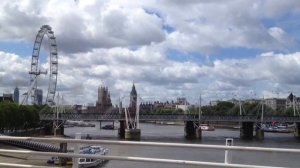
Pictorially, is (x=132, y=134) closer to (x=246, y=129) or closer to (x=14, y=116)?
(x=14, y=116)

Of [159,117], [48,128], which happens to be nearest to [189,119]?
[159,117]

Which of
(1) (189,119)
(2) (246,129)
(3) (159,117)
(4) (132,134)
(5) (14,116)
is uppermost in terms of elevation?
(5) (14,116)

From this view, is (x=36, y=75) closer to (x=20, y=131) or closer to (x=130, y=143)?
(x=20, y=131)

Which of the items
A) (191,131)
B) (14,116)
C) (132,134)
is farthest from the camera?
(191,131)

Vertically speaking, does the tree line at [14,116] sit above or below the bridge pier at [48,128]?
above

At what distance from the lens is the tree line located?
405ft

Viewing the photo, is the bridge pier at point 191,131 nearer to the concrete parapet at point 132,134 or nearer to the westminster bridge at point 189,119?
the westminster bridge at point 189,119

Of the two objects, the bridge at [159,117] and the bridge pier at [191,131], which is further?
the bridge at [159,117]

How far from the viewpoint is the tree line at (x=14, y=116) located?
123 meters

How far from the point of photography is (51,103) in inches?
6885

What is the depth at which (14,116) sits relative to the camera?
130 metres

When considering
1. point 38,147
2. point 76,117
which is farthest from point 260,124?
point 38,147

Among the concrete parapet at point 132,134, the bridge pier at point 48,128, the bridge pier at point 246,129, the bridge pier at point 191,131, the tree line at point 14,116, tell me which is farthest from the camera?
the bridge pier at point 246,129

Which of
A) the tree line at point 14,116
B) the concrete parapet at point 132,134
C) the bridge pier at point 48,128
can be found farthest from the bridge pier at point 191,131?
the tree line at point 14,116
